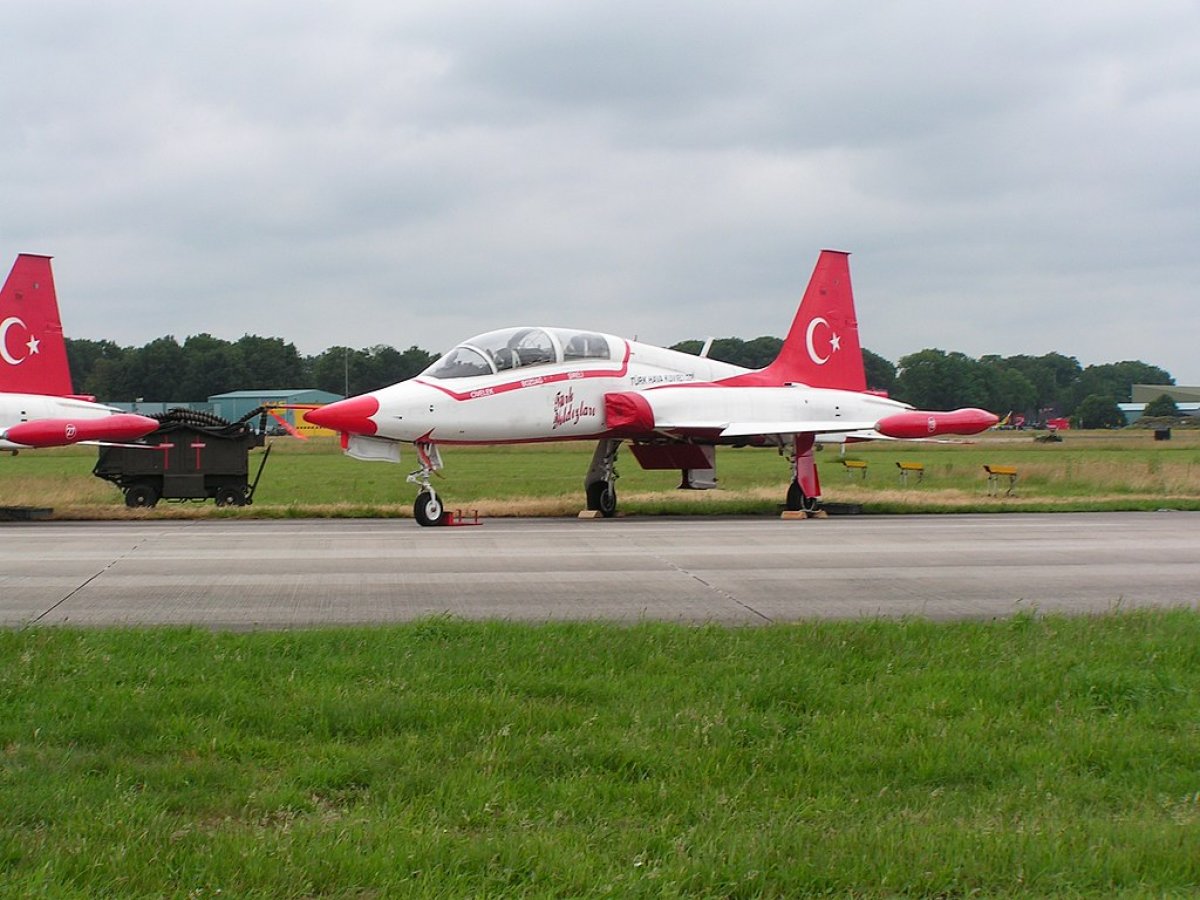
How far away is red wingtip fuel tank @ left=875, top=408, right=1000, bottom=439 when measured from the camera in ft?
66.1

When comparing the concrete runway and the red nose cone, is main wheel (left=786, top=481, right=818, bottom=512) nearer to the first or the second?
the concrete runway

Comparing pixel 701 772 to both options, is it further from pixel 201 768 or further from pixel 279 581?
pixel 279 581

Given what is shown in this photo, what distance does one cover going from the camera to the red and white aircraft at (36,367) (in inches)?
776

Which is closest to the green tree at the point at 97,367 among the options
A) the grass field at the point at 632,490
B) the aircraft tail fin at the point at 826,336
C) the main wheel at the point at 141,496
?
the grass field at the point at 632,490

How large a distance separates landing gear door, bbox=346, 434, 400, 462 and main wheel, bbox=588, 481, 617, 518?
4145 mm

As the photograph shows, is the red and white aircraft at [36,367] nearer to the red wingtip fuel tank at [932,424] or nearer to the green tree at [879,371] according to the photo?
the red wingtip fuel tank at [932,424]

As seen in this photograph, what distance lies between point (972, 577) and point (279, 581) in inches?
266


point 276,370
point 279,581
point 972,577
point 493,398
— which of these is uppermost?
point 276,370

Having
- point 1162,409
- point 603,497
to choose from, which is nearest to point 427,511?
point 603,497

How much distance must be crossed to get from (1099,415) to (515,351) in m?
140

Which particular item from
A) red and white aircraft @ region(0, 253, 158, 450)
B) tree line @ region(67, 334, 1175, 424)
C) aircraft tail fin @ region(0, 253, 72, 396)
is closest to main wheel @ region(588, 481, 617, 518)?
red and white aircraft @ region(0, 253, 158, 450)

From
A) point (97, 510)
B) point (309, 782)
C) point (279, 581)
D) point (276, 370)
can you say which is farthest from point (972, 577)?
point (276, 370)

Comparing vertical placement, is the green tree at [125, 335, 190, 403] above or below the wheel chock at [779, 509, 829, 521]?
above

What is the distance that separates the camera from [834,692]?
672cm
